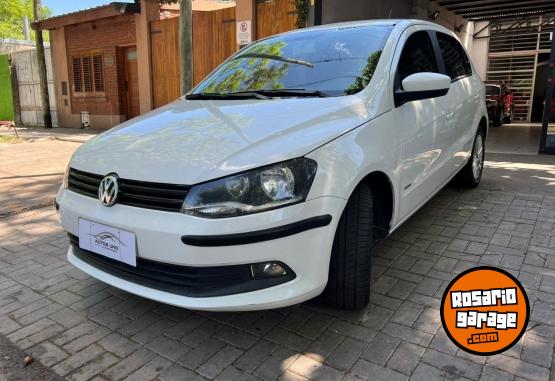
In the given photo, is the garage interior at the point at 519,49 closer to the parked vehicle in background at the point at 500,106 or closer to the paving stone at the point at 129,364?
the parked vehicle in background at the point at 500,106

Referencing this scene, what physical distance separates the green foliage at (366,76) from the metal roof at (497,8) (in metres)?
10.4

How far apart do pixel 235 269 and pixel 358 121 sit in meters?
1.02

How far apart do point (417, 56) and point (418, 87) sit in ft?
2.40

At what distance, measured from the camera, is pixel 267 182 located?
206cm

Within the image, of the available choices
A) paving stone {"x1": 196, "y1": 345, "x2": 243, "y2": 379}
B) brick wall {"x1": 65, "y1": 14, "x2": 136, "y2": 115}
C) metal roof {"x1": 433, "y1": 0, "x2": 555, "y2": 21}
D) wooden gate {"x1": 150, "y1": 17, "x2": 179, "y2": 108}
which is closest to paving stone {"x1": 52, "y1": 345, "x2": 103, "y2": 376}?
paving stone {"x1": 196, "y1": 345, "x2": 243, "y2": 379}

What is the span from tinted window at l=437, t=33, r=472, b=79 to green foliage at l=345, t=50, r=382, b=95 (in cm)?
126

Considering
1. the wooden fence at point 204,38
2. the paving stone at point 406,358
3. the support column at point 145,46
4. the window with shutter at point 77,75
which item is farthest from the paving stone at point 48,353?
the window with shutter at point 77,75

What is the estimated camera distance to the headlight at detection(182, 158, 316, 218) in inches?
80.2

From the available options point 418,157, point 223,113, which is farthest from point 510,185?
point 223,113

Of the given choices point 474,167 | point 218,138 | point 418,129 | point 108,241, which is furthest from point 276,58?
point 474,167

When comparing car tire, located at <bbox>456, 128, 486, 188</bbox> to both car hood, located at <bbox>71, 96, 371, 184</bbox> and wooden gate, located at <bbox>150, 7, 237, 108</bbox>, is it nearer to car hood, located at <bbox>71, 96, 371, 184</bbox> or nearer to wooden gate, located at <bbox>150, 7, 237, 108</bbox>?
car hood, located at <bbox>71, 96, 371, 184</bbox>

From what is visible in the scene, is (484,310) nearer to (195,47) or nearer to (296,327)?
(296,327)

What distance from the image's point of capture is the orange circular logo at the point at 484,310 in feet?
6.75

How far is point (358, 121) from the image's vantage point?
2.47 metres
